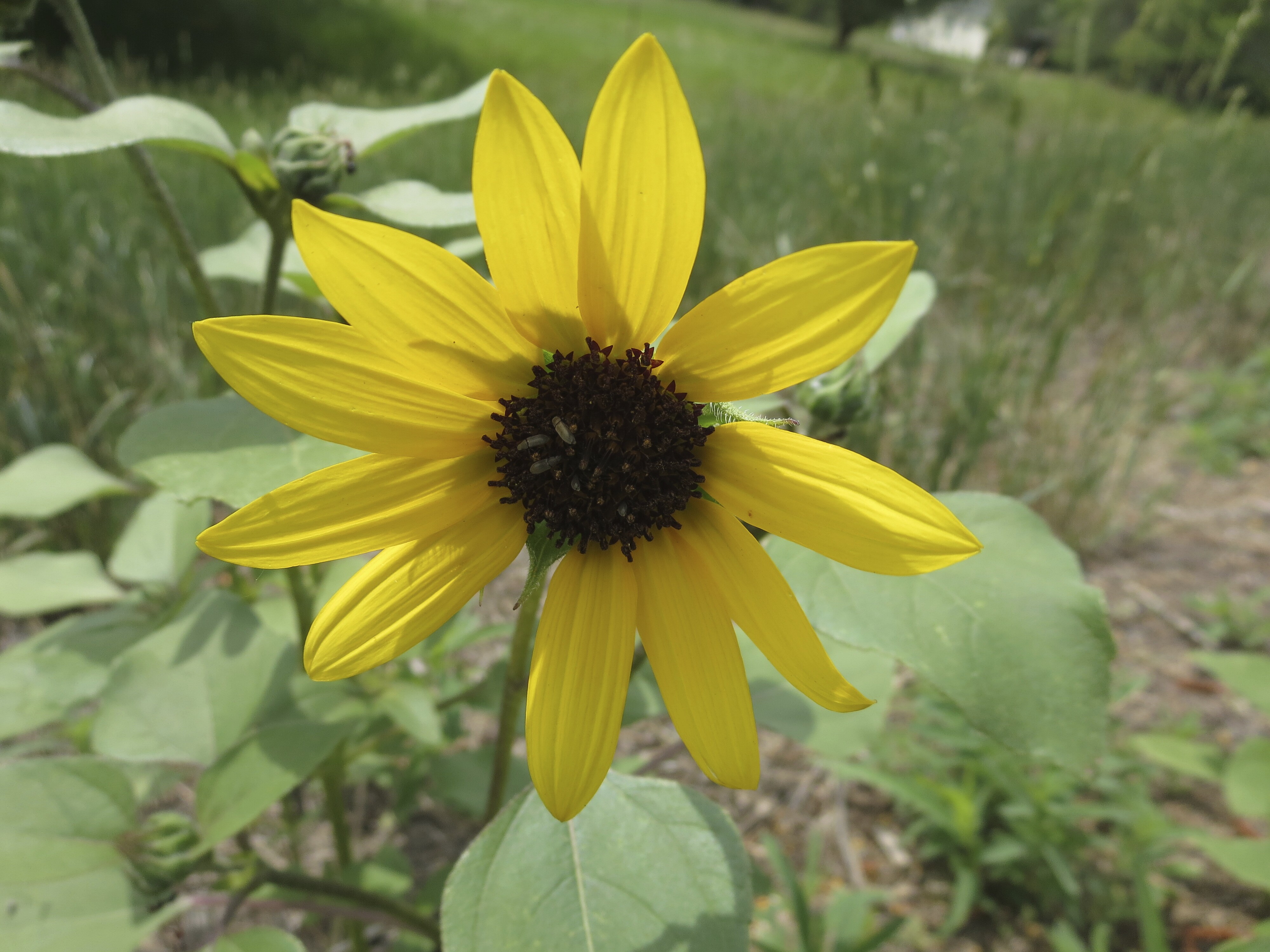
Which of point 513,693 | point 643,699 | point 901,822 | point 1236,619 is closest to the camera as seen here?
point 513,693

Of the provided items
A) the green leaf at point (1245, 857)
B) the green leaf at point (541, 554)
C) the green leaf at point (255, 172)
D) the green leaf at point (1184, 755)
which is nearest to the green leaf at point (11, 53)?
the green leaf at point (255, 172)

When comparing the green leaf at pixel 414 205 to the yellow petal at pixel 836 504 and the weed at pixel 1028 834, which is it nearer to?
the yellow petal at pixel 836 504

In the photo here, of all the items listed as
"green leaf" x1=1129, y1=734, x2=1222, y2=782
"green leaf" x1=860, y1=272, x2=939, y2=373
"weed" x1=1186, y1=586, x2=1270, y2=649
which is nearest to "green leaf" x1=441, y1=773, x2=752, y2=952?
"green leaf" x1=860, y1=272, x2=939, y2=373

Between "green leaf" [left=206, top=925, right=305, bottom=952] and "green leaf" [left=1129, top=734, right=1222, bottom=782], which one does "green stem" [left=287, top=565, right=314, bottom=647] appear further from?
"green leaf" [left=1129, top=734, right=1222, bottom=782]

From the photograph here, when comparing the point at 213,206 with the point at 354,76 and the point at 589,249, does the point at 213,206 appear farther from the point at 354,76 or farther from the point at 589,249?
the point at 354,76

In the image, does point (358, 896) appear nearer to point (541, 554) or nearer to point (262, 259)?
point (541, 554)

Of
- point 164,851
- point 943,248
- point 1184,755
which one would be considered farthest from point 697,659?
point 943,248
